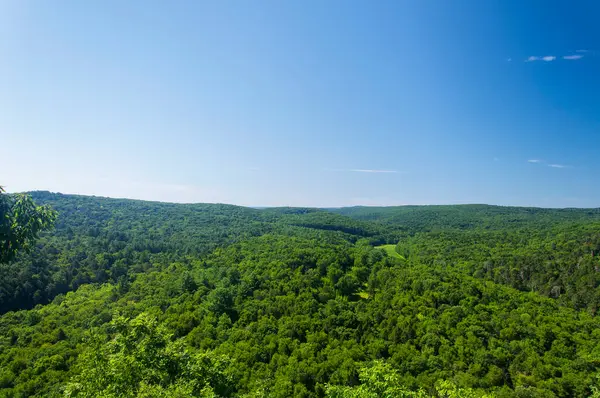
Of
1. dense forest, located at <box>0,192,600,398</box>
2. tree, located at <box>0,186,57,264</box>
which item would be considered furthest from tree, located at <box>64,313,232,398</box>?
tree, located at <box>0,186,57,264</box>

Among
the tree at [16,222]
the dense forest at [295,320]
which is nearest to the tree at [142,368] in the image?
the dense forest at [295,320]

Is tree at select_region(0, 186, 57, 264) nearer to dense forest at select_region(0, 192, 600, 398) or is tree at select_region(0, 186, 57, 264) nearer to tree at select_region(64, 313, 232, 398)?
dense forest at select_region(0, 192, 600, 398)

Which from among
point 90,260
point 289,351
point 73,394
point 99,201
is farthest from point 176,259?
point 99,201

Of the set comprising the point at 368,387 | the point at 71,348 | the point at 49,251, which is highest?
the point at 368,387

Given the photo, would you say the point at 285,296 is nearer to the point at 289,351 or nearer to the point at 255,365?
the point at 289,351

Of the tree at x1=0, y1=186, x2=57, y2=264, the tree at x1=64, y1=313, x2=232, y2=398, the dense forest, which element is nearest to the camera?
the tree at x1=0, y1=186, x2=57, y2=264

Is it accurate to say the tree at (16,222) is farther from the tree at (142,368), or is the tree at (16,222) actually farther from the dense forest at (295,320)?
the tree at (142,368)
